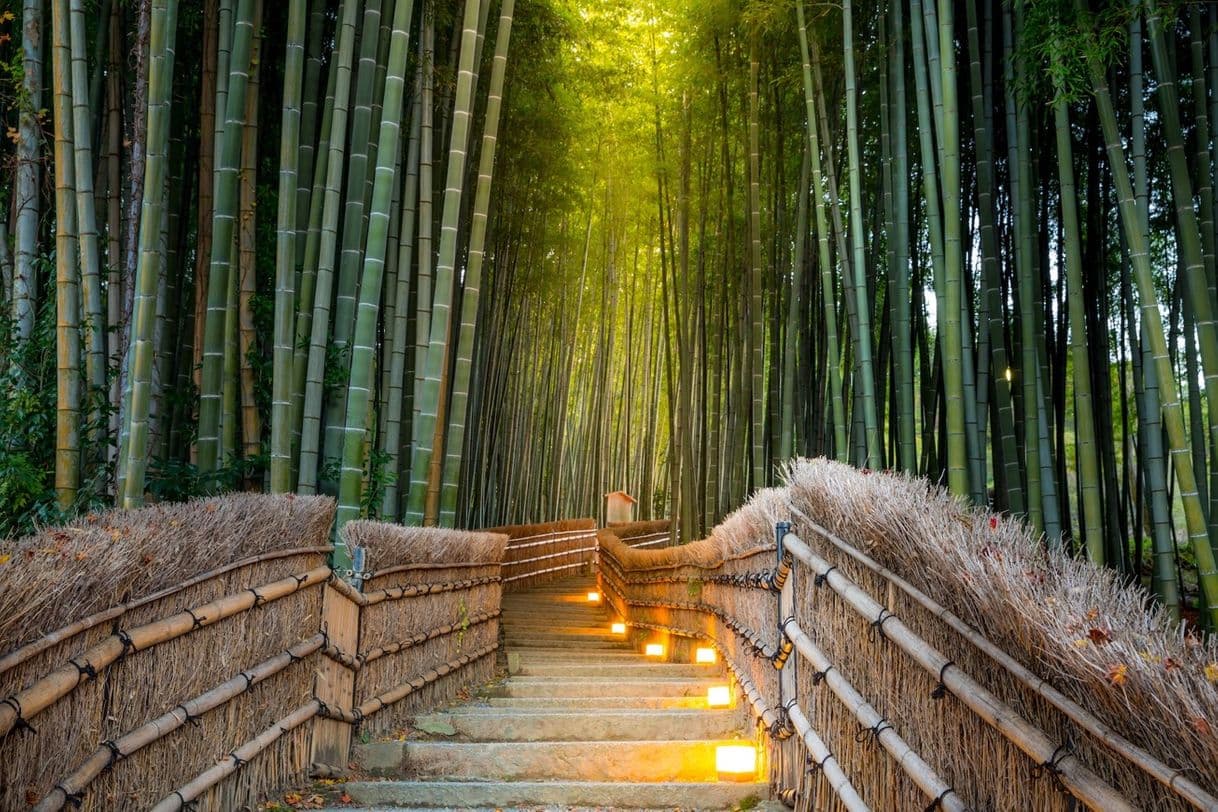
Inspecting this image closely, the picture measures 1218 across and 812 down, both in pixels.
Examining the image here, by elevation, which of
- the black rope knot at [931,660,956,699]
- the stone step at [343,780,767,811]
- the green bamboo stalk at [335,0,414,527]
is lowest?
the stone step at [343,780,767,811]

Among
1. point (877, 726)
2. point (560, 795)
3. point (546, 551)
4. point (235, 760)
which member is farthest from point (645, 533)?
point (877, 726)

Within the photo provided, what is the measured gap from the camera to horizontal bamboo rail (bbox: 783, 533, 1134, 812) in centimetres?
130

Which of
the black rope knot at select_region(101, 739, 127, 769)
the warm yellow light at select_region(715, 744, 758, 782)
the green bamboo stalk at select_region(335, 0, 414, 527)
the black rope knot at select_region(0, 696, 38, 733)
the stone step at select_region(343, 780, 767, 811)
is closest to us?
the black rope knot at select_region(0, 696, 38, 733)

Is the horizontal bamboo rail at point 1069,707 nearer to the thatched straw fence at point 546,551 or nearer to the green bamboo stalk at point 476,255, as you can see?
the green bamboo stalk at point 476,255

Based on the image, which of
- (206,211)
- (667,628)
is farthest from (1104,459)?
(206,211)

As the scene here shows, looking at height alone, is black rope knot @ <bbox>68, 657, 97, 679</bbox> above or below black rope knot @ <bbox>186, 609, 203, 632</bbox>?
below

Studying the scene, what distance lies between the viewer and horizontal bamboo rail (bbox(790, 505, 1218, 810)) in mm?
1104

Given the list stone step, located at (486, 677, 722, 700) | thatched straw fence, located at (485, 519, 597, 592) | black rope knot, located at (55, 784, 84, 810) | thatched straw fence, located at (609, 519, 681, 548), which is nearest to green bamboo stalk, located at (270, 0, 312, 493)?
stone step, located at (486, 677, 722, 700)

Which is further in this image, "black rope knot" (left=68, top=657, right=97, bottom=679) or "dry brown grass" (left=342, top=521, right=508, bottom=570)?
"dry brown grass" (left=342, top=521, right=508, bottom=570)

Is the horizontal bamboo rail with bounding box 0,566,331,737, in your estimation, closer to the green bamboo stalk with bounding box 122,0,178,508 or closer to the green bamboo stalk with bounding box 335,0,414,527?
the green bamboo stalk with bounding box 335,0,414,527

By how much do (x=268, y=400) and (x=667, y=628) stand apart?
7.62 ft

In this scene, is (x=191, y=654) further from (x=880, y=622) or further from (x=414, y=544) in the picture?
(x=414, y=544)

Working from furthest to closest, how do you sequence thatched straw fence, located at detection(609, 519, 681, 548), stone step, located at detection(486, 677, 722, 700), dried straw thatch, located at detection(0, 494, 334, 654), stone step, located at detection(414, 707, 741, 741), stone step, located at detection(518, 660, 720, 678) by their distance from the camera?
thatched straw fence, located at detection(609, 519, 681, 548) → stone step, located at detection(518, 660, 720, 678) → stone step, located at detection(486, 677, 722, 700) → stone step, located at detection(414, 707, 741, 741) → dried straw thatch, located at detection(0, 494, 334, 654)

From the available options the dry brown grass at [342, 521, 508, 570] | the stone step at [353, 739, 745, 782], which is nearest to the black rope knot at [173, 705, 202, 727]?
the stone step at [353, 739, 745, 782]
